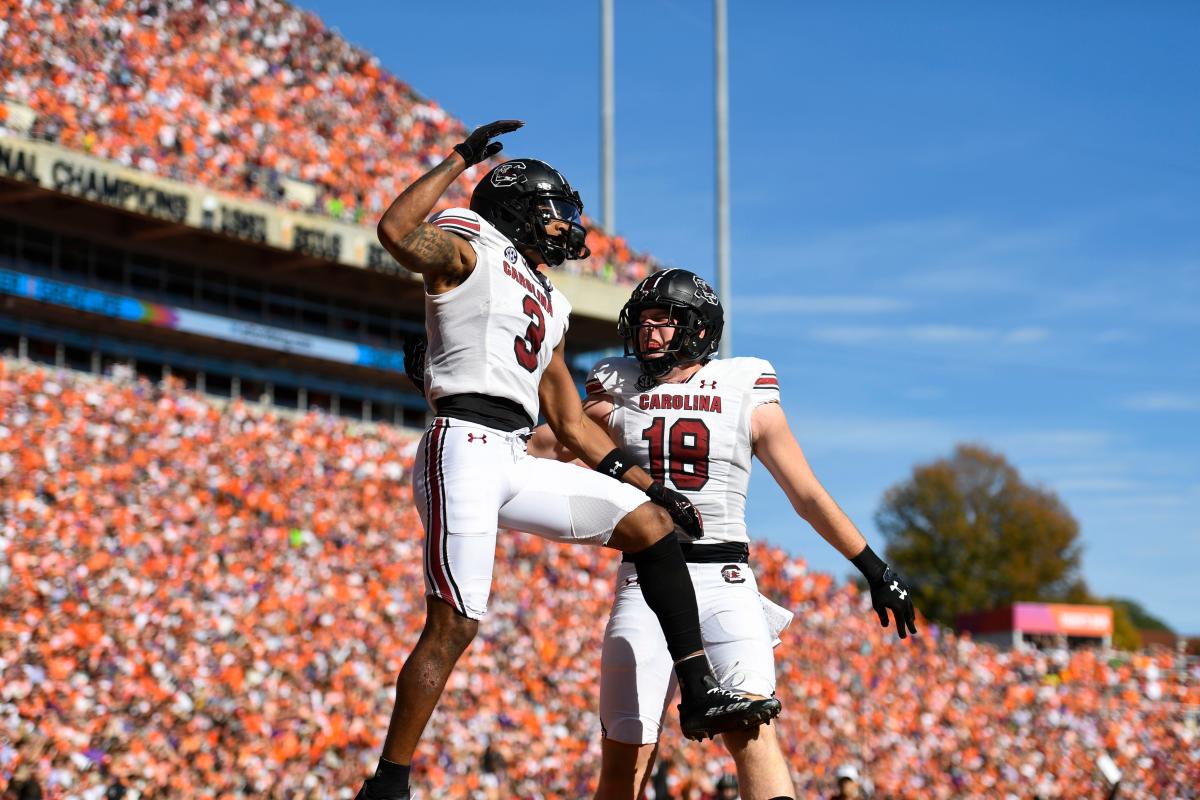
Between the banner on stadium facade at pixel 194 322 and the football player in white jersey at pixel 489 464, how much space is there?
1778cm

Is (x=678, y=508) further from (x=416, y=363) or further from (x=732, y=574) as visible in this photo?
(x=416, y=363)

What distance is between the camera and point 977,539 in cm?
4778

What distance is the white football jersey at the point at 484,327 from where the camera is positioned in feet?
14.1

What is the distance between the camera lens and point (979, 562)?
47.7 m

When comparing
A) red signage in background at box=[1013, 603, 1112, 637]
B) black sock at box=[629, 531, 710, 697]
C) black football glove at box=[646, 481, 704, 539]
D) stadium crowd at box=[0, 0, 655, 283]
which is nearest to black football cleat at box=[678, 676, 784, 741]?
black sock at box=[629, 531, 710, 697]

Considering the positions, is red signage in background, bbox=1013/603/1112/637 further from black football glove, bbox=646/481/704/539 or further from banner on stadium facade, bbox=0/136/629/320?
black football glove, bbox=646/481/704/539

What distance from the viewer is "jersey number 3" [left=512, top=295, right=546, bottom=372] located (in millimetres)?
4414

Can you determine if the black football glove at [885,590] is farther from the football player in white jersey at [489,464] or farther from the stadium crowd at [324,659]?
the stadium crowd at [324,659]

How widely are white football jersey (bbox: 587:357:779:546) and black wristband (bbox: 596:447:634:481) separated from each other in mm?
251

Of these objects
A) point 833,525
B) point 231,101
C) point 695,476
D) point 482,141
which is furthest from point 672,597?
point 231,101

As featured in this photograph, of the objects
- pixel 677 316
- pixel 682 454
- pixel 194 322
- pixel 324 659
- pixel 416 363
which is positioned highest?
pixel 194 322

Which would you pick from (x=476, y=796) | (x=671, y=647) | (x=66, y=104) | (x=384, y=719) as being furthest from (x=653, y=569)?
(x=66, y=104)

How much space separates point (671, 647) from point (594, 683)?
11515 millimetres

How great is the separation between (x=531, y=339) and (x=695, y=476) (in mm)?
953
